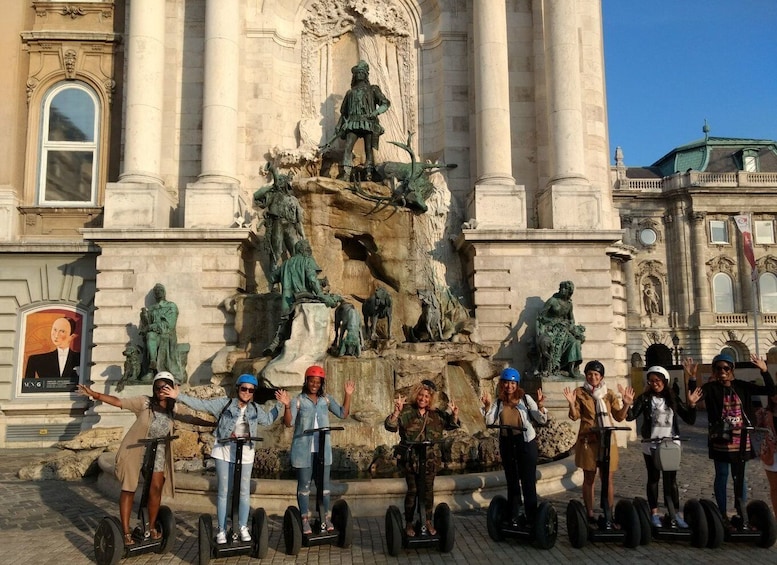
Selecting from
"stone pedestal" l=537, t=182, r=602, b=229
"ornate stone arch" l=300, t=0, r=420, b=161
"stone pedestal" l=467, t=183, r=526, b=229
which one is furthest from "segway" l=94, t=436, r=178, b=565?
"ornate stone arch" l=300, t=0, r=420, b=161

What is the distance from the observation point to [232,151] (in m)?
17.0

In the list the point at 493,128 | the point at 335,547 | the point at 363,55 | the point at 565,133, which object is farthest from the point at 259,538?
the point at 363,55

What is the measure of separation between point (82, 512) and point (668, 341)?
161 ft

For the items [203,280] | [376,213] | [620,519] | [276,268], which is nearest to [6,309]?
[203,280]

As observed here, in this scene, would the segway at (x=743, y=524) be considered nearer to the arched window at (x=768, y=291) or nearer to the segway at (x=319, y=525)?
the segway at (x=319, y=525)

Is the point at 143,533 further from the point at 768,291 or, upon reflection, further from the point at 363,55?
the point at 768,291

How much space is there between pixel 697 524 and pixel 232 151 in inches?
550

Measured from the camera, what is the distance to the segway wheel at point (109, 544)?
19.3 feet

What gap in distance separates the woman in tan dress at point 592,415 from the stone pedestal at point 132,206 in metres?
12.0

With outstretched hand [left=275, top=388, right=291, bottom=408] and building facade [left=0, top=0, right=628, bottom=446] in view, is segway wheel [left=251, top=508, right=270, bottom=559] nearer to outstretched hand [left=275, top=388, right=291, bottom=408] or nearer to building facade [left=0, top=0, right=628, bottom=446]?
outstretched hand [left=275, top=388, right=291, bottom=408]

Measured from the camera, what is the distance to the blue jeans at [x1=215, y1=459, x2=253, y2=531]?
6.00 meters

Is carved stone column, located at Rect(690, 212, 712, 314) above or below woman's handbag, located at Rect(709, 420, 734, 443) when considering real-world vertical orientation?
above

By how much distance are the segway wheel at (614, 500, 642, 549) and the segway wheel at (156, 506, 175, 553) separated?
14.4ft

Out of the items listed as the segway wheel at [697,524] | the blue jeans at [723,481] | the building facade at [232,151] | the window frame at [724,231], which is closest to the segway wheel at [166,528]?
the segway wheel at [697,524]
